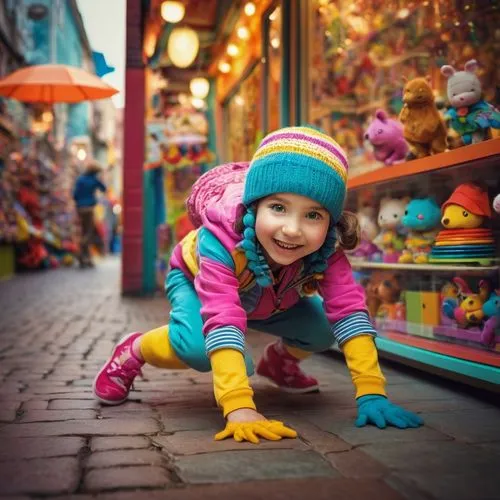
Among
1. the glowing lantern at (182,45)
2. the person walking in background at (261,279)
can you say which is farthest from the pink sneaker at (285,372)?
the glowing lantern at (182,45)

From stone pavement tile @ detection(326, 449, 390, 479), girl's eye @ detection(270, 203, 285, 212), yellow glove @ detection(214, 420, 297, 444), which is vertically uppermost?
girl's eye @ detection(270, 203, 285, 212)

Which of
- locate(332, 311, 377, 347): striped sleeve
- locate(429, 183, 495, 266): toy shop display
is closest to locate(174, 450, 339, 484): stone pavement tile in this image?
locate(332, 311, 377, 347): striped sleeve

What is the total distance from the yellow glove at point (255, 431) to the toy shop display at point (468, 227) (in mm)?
1423

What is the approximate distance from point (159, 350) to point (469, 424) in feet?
3.72

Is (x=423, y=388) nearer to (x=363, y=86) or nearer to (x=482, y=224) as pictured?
(x=482, y=224)

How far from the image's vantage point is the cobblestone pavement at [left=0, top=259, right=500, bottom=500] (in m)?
1.72

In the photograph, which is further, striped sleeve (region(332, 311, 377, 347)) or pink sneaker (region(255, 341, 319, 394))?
pink sneaker (region(255, 341, 319, 394))

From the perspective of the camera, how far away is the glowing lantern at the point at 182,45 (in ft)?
26.6

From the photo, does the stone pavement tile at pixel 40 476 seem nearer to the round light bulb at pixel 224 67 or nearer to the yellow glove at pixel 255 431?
the yellow glove at pixel 255 431

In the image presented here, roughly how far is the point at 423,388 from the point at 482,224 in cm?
78

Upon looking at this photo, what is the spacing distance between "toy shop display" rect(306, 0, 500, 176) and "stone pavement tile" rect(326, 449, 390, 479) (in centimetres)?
186

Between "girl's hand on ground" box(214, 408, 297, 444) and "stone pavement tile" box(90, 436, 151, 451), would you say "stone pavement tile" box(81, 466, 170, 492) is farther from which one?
"girl's hand on ground" box(214, 408, 297, 444)

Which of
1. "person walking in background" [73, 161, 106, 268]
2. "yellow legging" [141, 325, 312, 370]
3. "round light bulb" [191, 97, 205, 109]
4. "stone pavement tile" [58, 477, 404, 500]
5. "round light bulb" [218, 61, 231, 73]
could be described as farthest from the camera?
"person walking in background" [73, 161, 106, 268]

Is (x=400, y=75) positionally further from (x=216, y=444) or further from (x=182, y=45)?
(x=216, y=444)
